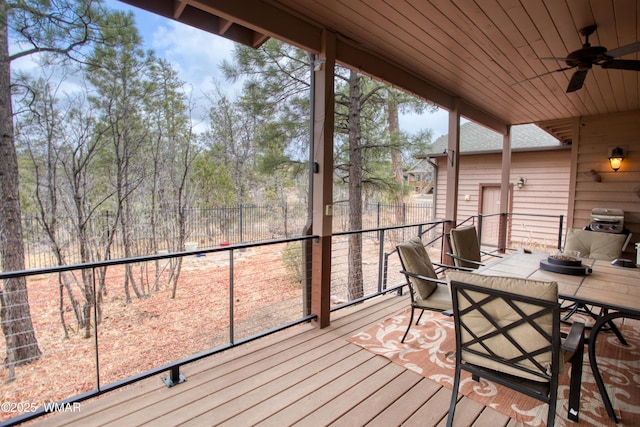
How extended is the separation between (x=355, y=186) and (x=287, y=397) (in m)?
4.63

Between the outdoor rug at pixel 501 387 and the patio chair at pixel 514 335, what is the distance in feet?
0.65

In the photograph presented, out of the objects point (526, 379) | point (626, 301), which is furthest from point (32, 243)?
point (626, 301)

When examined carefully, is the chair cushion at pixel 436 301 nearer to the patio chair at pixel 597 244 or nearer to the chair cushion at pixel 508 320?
the chair cushion at pixel 508 320

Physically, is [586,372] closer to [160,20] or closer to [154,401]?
[154,401]

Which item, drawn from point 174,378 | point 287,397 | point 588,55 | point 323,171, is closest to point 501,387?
point 287,397

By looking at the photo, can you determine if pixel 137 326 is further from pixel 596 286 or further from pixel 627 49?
pixel 627 49

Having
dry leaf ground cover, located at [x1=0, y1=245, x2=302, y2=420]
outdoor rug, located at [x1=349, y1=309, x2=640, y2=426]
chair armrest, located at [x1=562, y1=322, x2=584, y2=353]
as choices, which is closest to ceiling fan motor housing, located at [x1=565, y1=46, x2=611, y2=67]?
chair armrest, located at [x1=562, y1=322, x2=584, y2=353]

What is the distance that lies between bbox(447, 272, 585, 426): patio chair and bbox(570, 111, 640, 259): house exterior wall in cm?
539

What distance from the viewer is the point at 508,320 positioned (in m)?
1.49

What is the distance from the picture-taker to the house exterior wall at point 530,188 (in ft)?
25.8

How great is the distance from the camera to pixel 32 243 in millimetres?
3943

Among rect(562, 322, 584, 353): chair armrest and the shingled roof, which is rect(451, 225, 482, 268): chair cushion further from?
the shingled roof

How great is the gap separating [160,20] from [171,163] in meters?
2.33

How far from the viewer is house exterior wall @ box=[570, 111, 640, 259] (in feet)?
17.4
